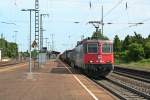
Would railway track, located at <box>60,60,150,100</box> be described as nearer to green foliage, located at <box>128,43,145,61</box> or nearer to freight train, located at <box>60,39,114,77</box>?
freight train, located at <box>60,39,114,77</box>

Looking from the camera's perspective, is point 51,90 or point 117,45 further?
point 117,45

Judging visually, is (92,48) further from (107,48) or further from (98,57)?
(107,48)

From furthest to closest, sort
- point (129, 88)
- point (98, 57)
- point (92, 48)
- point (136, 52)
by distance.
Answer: point (136, 52) < point (92, 48) < point (98, 57) < point (129, 88)

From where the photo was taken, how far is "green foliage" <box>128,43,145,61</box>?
9231 cm

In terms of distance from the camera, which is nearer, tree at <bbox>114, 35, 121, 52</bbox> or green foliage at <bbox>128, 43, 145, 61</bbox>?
green foliage at <bbox>128, 43, 145, 61</bbox>

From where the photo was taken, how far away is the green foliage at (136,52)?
92.3 meters

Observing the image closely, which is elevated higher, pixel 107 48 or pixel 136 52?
pixel 136 52

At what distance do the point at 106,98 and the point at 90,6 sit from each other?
114 feet

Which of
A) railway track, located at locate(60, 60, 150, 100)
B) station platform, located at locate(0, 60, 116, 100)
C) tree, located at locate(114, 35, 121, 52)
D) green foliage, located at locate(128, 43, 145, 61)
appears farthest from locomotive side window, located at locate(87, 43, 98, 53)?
tree, located at locate(114, 35, 121, 52)

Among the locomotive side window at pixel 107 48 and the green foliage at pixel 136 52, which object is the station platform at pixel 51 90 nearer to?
the locomotive side window at pixel 107 48

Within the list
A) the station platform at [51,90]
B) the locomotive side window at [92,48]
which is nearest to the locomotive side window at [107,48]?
the locomotive side window at [92,48]

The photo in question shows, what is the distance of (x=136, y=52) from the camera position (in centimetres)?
9275

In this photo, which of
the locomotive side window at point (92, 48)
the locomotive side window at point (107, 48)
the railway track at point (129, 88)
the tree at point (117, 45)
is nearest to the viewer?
the railway track at point (129, 88)

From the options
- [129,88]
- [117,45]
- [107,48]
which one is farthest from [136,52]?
[129,88]
